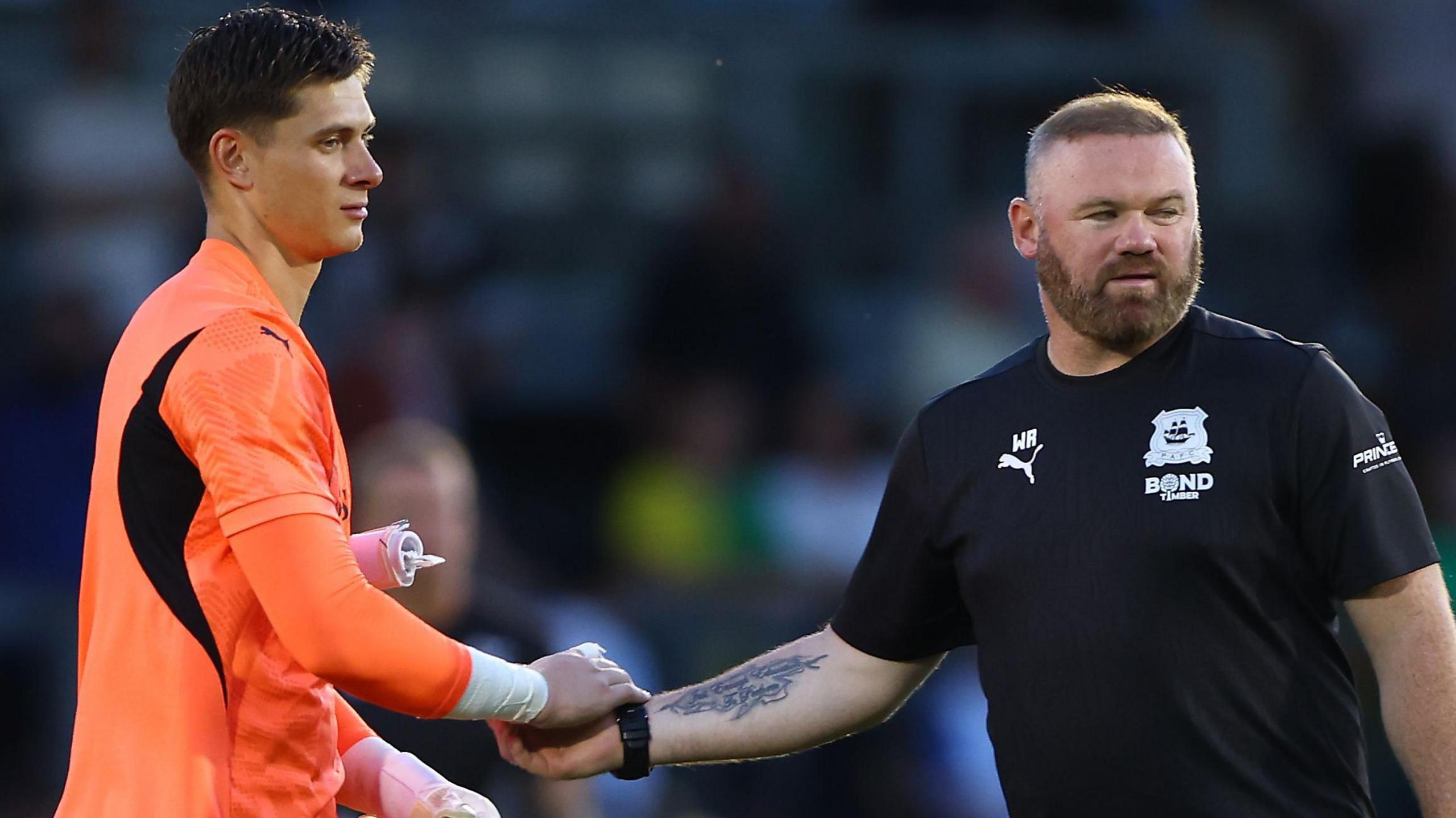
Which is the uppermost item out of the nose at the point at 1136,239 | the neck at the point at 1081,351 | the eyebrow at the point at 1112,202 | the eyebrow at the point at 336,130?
the eyebrow at the point at 336,130

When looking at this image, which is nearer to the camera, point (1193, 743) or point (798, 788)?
point (1193, 743)

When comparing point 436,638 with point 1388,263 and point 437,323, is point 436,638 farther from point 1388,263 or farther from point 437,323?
point 1388,263

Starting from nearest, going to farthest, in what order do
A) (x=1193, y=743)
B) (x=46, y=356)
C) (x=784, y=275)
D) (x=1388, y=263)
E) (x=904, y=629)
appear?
(x=1193, y=743) → (x=904, y=629) → (x=46, y=356) → (x=784, y=275) → (x=1388, y=263)

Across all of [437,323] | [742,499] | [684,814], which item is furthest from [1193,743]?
[437,323]

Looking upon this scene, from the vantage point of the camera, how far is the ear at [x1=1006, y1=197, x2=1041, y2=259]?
3.90 m

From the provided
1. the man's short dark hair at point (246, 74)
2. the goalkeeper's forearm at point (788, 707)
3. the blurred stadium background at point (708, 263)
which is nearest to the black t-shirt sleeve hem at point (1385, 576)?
the goalkeeper's forearm at point (788, 707)

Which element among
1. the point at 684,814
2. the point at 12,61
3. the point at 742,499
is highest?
the point at 12,61

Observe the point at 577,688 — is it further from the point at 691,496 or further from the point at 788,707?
the point at 691,496

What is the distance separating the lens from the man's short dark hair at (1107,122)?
3.74m

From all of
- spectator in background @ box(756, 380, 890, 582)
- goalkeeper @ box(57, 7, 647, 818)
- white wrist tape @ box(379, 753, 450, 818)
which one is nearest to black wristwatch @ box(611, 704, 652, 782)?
white wrist tape @ box(379, 753, 450, 818)

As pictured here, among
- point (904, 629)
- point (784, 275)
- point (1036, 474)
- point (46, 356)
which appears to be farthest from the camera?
point (784, 275)

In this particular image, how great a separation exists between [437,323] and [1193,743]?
5.86 metres

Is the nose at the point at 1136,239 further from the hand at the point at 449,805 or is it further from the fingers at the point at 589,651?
the hand at the point at 449,805

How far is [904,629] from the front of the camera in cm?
405
